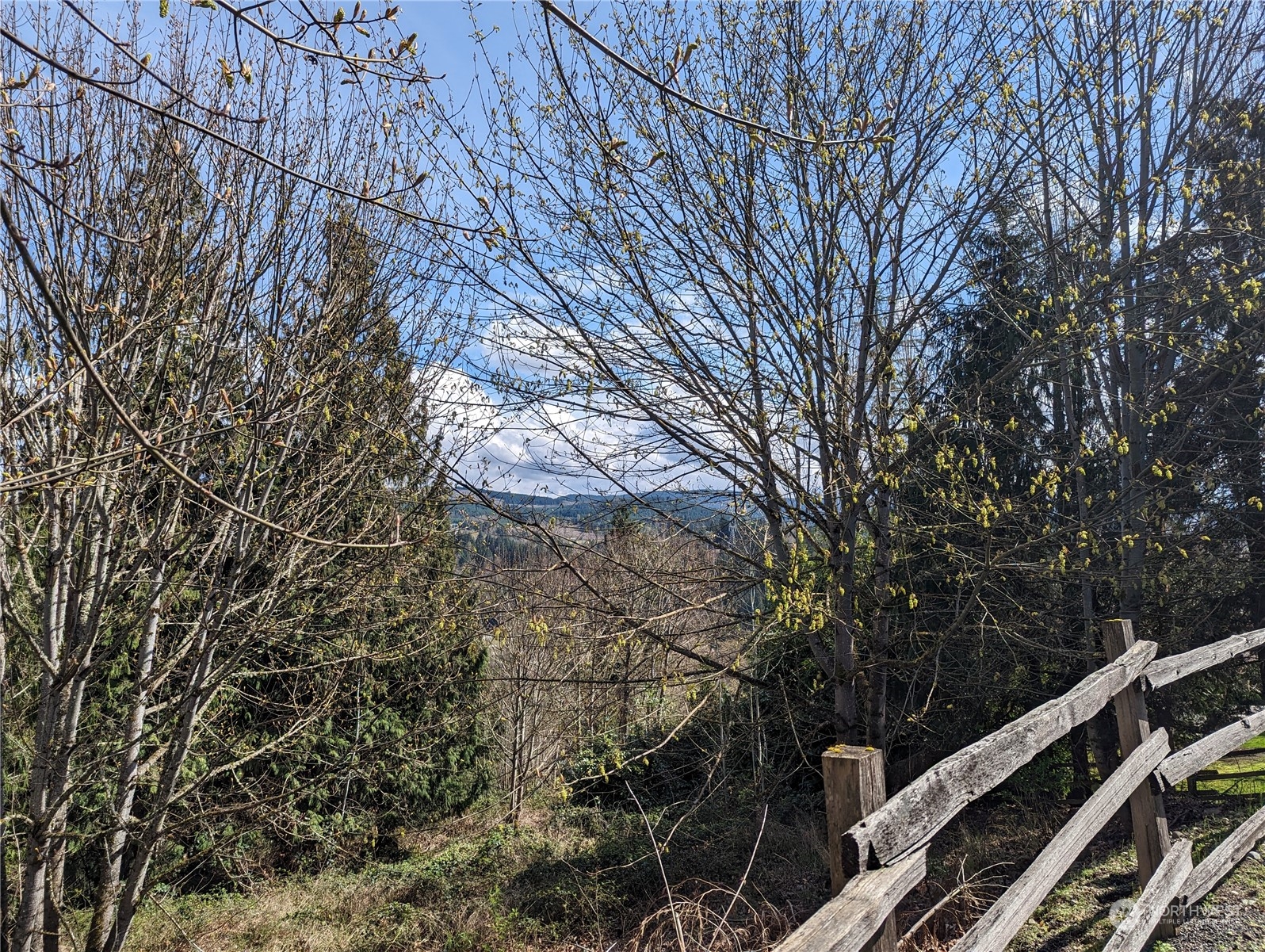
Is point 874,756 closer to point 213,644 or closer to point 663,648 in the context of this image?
point 663,648

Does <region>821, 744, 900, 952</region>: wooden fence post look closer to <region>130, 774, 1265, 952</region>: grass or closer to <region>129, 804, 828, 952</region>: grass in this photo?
<region>130, 774, 1265, 952</region>: grass

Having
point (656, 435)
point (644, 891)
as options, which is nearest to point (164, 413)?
point (656, 435)

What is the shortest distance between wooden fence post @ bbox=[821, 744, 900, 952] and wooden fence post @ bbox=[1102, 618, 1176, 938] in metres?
2.43

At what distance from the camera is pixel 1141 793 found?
3.88 metres

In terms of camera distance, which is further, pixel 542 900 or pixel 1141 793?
Result: pixel 542 900

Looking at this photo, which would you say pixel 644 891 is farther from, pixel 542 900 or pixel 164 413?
pixel 164 413

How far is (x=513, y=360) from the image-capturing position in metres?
6.14

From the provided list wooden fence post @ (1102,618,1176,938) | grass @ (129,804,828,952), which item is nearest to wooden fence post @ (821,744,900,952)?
wooden fence post @ (1102,618,1176,938)

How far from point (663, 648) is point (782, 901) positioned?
121 inches

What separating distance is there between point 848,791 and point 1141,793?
2.76 meters

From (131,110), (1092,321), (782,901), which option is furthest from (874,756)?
(131,110)

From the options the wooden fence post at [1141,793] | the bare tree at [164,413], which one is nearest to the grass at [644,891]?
the wooden fence post at [1141,793]

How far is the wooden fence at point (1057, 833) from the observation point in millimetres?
1968

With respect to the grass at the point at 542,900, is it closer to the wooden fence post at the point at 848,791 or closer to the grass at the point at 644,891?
the grass at the point at 644,891
